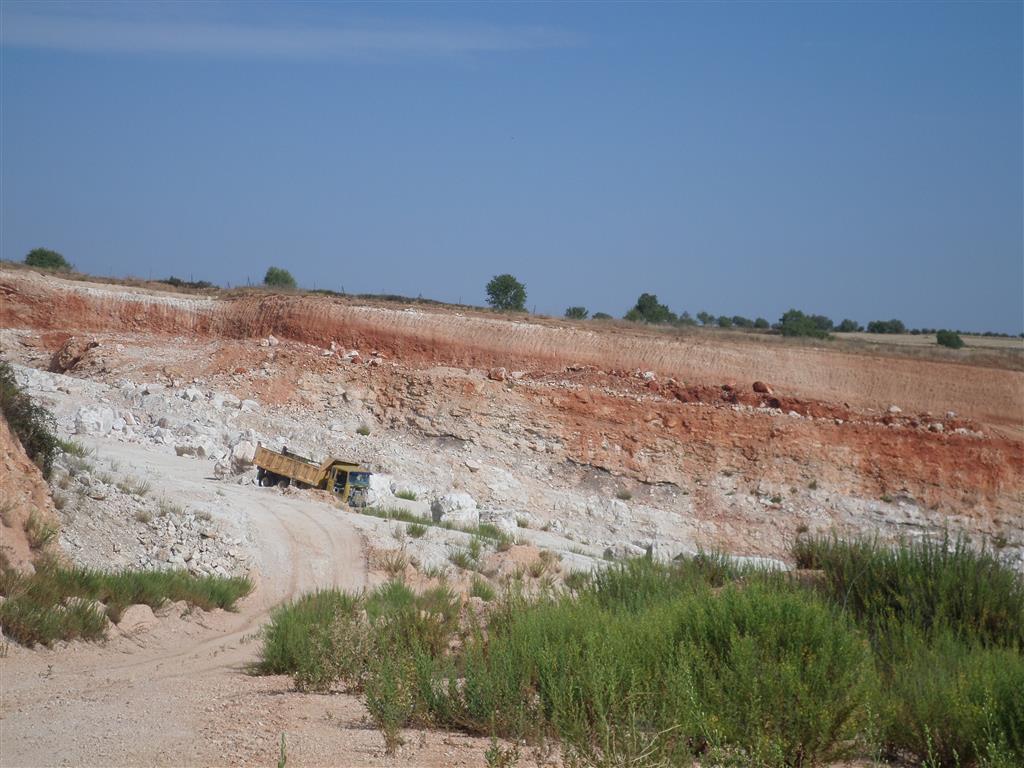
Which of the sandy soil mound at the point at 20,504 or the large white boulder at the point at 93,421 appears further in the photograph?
the large white boulder at the point at 93,421

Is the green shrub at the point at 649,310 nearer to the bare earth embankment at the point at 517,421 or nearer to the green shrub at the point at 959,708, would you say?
the bare earth embankment at the point at 517,421

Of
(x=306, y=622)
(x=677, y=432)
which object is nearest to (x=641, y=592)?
(x=306, y=622)

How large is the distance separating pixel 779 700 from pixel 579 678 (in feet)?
3.97

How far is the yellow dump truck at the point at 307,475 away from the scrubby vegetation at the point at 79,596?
27.6ft

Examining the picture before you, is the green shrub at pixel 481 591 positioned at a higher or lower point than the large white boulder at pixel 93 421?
lower

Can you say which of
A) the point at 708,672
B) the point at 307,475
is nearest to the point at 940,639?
the point at 708,672

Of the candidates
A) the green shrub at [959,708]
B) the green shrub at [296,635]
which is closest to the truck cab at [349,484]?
the green shrub at [296,635]

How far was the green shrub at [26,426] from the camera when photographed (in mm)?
14695

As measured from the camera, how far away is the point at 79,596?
11.0 metres

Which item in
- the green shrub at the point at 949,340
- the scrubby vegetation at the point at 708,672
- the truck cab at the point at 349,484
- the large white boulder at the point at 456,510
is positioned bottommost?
the large white boulder at the point at 456,510

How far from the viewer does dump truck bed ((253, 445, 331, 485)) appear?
22.4 meters

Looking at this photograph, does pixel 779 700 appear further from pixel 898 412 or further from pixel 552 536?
pixel 898 412

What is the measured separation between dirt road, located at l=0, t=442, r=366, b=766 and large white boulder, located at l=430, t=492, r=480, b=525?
176 inches

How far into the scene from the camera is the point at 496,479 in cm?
2830
